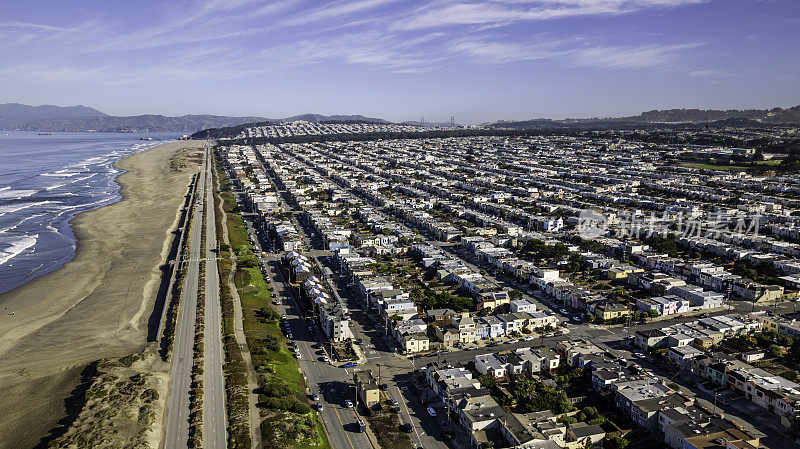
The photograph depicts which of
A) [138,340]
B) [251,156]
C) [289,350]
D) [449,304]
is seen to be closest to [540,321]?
[449,304]

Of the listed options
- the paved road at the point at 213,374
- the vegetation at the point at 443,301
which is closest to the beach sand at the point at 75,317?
the paved road at the point at 213,374

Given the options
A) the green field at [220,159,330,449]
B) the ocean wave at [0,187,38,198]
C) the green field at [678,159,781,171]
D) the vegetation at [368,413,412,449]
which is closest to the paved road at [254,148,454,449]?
the vegetation at [368,413,412,449]

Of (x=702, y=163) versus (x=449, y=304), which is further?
(x=702, y=163)

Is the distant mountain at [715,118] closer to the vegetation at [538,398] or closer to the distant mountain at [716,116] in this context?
the distant mountain at [716,116]

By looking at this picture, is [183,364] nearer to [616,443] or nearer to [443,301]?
[443,301]

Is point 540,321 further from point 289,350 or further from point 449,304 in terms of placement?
point 289,350

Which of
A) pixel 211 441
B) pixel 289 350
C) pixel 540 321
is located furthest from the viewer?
pixel 540 321
